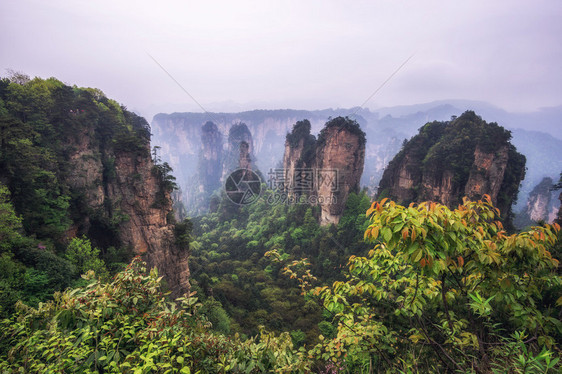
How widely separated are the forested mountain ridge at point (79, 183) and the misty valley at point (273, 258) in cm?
9

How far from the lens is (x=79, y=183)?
45.4ft

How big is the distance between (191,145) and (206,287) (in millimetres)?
130170

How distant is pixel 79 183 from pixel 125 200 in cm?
254

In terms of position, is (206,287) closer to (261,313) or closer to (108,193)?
(261,313)

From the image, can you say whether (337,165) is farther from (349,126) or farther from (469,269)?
(469,269)

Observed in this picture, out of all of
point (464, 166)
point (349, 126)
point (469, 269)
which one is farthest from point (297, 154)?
point (469, 269)

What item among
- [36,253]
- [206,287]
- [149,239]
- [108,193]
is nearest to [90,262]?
[36,253]

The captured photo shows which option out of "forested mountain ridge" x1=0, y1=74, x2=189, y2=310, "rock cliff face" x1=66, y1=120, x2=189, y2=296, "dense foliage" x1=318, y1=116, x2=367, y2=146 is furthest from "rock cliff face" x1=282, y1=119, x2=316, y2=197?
"forested mountain ridge" x1=0, y1=74, x2=189, y2=310

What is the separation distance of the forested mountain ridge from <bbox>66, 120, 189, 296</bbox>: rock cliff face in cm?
6

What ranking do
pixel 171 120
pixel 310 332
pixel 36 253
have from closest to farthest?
pixel 36 253 < pixel 310 332 < pixel 171 120

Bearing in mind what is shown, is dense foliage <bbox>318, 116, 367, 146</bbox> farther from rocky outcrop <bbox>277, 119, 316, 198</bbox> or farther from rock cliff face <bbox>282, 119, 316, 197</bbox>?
rock cliff face <bbox>282, 119, 316, 197</bbox>

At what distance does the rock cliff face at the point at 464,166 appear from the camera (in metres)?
18.3

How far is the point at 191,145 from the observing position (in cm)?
13588

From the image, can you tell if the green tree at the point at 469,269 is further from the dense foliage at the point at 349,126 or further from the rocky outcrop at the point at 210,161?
the rocky outcrop at the point at 210,161
